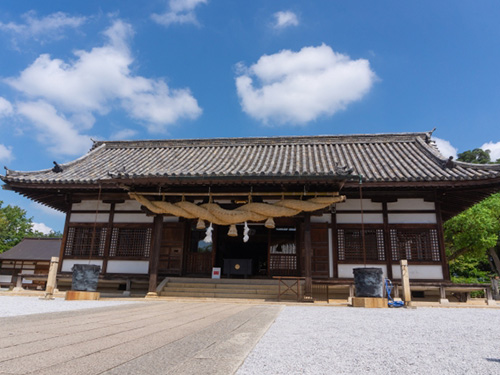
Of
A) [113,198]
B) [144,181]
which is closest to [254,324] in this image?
[144,181]

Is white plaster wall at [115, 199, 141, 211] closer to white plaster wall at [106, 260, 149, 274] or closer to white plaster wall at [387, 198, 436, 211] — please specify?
white plaster wall at [106, 260, 149, 274]

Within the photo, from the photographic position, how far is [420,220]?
10.1 m

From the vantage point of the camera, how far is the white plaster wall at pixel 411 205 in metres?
10.1

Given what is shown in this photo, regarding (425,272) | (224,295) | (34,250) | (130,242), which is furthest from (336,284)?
(34,250)

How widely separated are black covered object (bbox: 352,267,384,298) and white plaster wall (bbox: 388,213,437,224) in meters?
3.38

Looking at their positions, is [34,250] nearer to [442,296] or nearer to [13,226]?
[13,226]

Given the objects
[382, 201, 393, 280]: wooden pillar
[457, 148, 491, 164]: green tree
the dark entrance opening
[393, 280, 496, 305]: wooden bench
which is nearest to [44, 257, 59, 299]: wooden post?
the dark entrance opening

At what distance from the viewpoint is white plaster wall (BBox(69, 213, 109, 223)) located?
37.5 ft

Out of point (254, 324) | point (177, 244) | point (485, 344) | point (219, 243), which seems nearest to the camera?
point (485, 344)

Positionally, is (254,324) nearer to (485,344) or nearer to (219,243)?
(485,344)

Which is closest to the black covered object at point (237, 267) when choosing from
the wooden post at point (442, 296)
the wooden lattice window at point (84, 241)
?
the wooden lattice window at point (84, 241)

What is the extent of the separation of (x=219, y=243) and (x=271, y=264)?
3.24 m

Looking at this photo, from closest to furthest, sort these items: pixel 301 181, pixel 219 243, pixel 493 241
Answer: pixel 301 181, pixel 219 243, pixel 493 241

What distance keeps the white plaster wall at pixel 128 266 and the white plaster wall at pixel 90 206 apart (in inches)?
75.9
